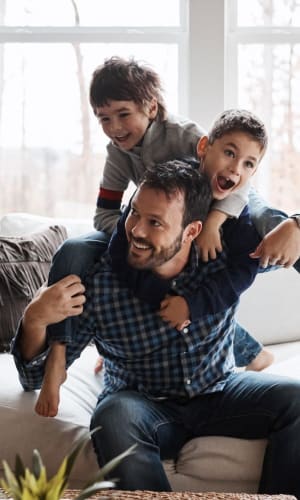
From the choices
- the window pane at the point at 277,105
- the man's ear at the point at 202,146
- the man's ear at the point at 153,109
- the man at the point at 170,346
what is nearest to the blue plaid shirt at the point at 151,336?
the man at the point at 170,346

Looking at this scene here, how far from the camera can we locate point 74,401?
7.52 feet

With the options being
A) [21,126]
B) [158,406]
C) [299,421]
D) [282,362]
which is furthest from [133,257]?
[21,126]

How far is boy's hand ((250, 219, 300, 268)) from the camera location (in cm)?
214

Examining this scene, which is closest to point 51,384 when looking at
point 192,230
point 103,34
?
point 192,230

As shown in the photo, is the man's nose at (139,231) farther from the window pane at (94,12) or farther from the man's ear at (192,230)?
the window pane at (94,12)

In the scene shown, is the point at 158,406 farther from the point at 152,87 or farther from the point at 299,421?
the point at 152,87


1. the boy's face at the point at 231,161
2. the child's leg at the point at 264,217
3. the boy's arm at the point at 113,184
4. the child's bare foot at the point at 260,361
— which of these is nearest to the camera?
the boy's face at the point at 231,161

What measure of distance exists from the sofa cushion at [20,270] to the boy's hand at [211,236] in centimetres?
74

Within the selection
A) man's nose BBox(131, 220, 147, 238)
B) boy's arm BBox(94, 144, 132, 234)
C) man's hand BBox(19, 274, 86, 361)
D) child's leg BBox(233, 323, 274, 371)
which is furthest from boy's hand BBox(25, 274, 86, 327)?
child's leg BBox(233, 323, 274, 371)

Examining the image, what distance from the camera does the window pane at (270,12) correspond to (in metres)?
3.61

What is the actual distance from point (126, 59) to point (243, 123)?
1.37 feet

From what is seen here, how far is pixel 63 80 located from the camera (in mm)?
3703

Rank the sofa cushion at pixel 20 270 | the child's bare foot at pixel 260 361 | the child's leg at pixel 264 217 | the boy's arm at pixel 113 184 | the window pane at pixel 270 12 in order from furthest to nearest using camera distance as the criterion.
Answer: the window pane at pixel 270 12 < the sofa cushion at pixel 20 270 < the child's bare foot at pixel 260 361 < the boy's arm at pixel 113 184 < the child's leg at pixel 264 217

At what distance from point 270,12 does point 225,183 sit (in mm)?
1749
